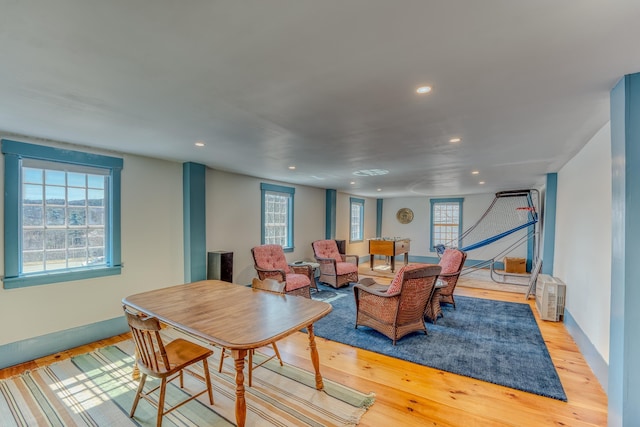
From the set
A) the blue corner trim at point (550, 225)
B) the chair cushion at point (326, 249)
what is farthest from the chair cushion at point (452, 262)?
the chair cushion at point (326, 249)

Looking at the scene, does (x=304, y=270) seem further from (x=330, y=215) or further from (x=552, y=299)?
(x=552, y=299)

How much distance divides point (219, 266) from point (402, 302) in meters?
2.79

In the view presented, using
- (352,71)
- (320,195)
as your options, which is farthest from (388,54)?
(320,195)

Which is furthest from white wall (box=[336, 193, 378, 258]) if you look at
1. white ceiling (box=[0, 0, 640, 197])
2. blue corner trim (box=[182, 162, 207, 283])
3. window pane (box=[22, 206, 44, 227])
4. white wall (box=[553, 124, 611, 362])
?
window pane (box=[22, 206, 44, 227])

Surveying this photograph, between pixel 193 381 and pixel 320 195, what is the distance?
5.34 meters

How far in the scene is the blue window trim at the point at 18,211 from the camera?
9.28 ft

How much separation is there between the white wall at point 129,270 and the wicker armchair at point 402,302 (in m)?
2.88

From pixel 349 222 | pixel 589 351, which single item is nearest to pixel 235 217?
pixel 349 222

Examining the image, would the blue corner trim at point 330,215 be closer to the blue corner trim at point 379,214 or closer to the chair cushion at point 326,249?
the chair cushion at point 326,249

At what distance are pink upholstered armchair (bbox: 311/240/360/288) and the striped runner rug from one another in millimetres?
3311

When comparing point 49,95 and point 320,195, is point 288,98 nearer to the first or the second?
point 49,95

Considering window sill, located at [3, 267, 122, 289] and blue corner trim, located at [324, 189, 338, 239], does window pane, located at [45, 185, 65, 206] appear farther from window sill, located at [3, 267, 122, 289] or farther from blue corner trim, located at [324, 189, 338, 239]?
blue corner trim, located at [324, 189, 338, 239]

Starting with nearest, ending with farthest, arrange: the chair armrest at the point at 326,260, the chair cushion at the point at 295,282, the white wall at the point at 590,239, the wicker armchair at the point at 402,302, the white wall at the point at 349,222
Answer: the white wall at the point at 590,239
the wicker armchair at the point at 402,302
the chair cushion at the point at 295,282
the chair armrest at the point at 326,260
the white wall at the point at 349,222

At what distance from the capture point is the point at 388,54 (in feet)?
4.72
